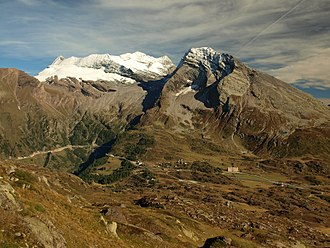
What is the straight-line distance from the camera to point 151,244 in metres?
57.2

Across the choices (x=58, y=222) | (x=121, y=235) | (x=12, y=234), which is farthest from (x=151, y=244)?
(x=12, y=234)

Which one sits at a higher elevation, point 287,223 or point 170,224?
point 170,224

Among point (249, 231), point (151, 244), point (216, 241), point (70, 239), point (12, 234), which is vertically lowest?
point (249, 231)

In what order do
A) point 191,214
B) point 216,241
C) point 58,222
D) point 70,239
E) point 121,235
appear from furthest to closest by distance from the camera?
point 191,214, point 216,241, point 121,235, point 58,222, point 70,239

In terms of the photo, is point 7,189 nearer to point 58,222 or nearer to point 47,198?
point 58,222

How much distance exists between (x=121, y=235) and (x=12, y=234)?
2933 centimetres

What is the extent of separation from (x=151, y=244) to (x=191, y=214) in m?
82.4

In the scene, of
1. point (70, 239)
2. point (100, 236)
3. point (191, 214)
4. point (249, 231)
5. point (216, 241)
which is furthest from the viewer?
point (191, 214)

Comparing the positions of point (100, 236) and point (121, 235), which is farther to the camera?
point (121, 235)

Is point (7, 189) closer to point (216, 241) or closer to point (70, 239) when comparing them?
point (70, 239)

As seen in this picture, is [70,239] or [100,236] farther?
[100,236]

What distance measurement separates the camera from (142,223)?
83.1 m

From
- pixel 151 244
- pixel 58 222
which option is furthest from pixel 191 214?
pixel 58 222

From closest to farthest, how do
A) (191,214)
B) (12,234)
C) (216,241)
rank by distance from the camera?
(12,234), (216,241), (191,214)
